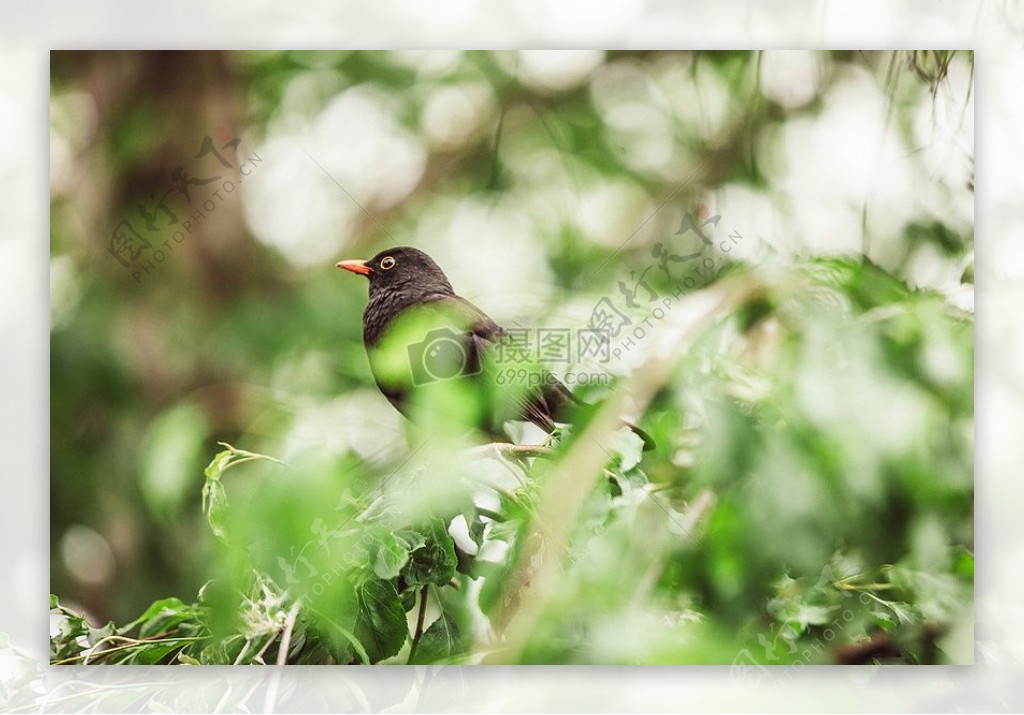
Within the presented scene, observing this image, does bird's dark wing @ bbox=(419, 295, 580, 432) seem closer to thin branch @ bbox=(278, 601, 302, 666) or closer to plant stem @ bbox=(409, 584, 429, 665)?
plant stem @ bbox=(409, 584, 429, 665)

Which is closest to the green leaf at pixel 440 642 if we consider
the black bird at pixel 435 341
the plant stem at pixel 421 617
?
the plant stem at pixel 421 617

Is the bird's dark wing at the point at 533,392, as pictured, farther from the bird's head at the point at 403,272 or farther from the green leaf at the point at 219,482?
the green leaf at the point at 219,482

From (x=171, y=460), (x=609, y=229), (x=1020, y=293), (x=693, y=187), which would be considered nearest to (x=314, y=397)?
(x=171, y=460)

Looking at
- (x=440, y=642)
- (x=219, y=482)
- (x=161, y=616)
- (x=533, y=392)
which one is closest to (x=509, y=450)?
(x=533, y=392)

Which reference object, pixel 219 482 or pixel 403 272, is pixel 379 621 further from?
pixel 403 272

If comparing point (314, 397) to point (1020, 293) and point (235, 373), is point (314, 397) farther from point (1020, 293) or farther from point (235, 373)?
point (1020, 293)

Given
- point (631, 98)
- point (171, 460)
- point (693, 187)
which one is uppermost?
point (631, 98)
